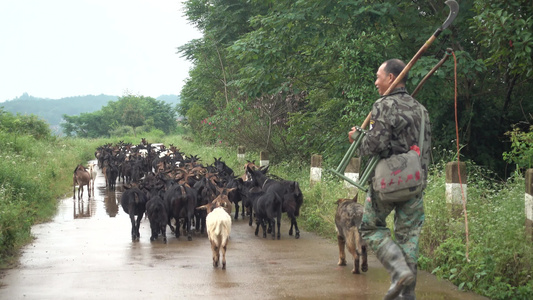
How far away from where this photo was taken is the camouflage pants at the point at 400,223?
569 cm

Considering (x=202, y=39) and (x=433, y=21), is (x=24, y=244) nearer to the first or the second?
(x=433, y=21)

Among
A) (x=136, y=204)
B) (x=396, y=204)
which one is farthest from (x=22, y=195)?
(x=396, y=204)

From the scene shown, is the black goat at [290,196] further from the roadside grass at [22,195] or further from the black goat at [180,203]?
the roadside grass at [22,195]

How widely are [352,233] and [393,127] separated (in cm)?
250

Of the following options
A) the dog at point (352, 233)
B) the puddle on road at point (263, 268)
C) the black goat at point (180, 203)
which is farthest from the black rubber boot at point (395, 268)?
the black goat at point (180, 203)

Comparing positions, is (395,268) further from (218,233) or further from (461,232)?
(218,233)

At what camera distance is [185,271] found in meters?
8.19

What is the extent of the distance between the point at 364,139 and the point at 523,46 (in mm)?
5428

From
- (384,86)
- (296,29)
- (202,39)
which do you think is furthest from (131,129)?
(384,86)

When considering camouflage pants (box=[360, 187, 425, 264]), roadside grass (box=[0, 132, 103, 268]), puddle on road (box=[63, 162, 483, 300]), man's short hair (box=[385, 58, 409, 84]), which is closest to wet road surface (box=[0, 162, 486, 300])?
puddle on road (box=[63, 162, 483, 300])

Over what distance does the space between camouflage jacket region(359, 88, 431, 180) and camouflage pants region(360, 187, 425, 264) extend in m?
0.46

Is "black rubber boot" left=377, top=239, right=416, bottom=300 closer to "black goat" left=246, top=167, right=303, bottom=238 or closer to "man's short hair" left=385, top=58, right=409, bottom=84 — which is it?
"man's short hair" left=385, top=58, right=409, bottom=84

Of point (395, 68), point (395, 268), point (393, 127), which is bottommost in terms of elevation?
point (395, 268)

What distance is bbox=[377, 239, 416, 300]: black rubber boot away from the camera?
5398mm
